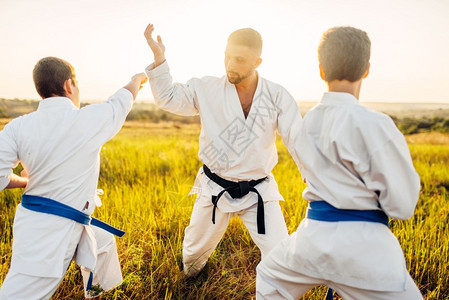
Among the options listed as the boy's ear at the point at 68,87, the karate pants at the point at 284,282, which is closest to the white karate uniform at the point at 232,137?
the boy's ear at the point at 68,87

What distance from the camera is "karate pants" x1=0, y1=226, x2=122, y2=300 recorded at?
2.05m

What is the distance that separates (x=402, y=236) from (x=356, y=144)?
2267mm

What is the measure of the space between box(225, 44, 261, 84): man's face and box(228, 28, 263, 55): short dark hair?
0.03 meters

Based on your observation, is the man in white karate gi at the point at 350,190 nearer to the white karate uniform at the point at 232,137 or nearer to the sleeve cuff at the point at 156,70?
the white karate uniform at the point at 232,137

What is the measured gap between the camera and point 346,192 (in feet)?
5.88

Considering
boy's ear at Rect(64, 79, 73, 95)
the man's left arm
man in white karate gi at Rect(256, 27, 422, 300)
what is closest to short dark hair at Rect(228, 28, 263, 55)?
man in white karate gi at Rect(256, 27, 422, 300)

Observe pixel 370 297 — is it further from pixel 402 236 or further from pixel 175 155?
pixel 175 155

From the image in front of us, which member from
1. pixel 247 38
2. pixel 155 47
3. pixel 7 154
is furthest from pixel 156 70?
pixel 7 154

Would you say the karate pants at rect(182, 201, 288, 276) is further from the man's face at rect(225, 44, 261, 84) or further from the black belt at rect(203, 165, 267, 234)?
the man's face at rect(225, 44, 261, 84)

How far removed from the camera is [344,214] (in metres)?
1.83

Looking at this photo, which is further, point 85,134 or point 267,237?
point 267,237

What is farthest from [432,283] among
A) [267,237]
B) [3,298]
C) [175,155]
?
[175,155]

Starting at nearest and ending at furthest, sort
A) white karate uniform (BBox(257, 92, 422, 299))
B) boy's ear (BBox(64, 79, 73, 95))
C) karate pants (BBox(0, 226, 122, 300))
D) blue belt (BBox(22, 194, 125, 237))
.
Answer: white karate uniform (BBox(257, 92, 422, 299)) < karate pants (BBox(0, 226, 122, 300)) < blue belt (BBox(22, 194, 125, 237)) < boy's ear (BBox(64, 79, 73, 95))

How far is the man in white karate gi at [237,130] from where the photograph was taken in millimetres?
2811
